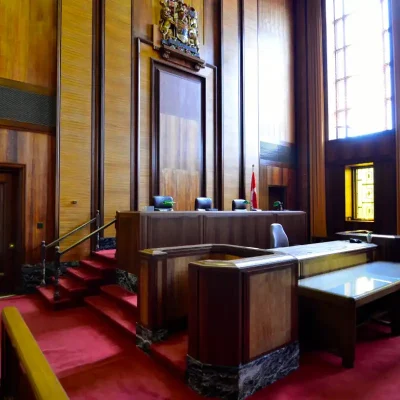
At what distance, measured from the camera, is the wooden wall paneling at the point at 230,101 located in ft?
24.2

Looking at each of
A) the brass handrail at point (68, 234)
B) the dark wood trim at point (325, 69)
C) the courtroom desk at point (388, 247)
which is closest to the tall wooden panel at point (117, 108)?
the brass handrail at point (68, 234)

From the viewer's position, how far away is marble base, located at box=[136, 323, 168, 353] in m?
2.65

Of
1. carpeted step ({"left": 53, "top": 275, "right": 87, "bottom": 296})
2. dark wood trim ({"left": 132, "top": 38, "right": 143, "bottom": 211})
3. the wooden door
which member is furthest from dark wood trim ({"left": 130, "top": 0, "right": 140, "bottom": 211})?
the wooden door

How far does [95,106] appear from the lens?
5535mm

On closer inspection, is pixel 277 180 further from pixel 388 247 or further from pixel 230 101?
pixel 388 247

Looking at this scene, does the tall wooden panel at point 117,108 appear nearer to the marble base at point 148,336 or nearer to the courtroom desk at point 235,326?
the marble base at point 148,336

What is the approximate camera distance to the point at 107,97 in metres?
5.68

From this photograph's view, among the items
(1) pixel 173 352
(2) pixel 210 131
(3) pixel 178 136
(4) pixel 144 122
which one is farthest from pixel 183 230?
(2) pixel 210 131

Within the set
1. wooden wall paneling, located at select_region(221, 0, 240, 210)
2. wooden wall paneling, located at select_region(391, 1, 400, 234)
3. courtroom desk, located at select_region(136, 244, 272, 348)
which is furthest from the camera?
wooden wall paneling, located at select_region(221, 0, 240, 210)

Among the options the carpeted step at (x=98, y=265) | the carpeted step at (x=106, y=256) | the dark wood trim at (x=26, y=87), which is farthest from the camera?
the dark wood trim at (x=26, y=87)

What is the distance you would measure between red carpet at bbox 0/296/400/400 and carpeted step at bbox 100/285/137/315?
11.2 inches

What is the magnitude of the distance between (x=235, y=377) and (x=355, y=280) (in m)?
1.31

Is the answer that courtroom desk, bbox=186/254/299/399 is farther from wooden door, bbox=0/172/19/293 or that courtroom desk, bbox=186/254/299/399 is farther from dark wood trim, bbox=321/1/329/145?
dark wood trim, bbox=321/1/329/145

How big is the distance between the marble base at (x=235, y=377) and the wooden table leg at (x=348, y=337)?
0.54 meters
